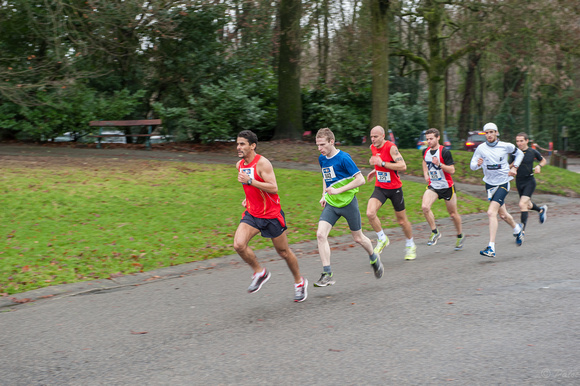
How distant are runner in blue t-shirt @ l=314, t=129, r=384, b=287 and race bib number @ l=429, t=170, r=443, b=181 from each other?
2.65 m

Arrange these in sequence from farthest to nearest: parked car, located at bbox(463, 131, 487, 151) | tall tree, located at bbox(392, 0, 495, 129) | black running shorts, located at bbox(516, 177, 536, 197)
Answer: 1. parked car, located at bbox(463, 131, 487, 151)
2. tall tree, located at bbox(392, 0, 495, 129)
3. black running shorts, located at bbox(516, 177, 536, 197)

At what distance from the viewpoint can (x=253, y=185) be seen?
6035 mm

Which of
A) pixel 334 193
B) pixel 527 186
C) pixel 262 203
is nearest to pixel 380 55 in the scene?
pixel 527 186


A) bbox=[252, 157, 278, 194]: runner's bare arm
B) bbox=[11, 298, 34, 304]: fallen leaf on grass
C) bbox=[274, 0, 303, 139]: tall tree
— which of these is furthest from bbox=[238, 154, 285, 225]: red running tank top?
bbox=[274, 0, 303, 139]: tall tree

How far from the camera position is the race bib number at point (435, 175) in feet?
31.0

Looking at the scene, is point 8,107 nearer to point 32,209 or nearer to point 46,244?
point 32,209

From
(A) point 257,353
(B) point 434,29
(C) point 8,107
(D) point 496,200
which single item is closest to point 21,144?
(C) point 8,107

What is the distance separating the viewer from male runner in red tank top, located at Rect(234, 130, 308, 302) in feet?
20.3

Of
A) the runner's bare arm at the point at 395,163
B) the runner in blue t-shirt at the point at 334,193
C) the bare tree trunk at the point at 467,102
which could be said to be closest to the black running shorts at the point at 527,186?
the runner's bare arm at the point at 395,163

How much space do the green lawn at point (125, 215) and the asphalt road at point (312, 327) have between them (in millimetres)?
731

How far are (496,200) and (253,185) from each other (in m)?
4.73

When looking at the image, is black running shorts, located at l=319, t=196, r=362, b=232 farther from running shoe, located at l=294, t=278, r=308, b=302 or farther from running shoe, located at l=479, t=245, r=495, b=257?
running shoe, located at l=479, t=245, r=495, b=257

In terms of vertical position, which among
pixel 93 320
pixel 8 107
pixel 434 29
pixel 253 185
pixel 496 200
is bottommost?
pixel 93 320

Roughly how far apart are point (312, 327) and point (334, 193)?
198 centimetres
